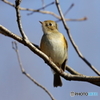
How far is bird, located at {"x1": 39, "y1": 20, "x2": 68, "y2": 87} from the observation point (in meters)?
3.46

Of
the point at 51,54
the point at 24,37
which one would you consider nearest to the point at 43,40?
the point at 51,54

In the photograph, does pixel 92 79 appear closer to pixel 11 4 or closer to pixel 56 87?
pixel 11 4

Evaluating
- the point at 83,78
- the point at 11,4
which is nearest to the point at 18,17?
the point at 11,4

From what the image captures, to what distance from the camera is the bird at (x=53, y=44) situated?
11.4 feet

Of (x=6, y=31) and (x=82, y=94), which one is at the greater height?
(x=6, y=31)

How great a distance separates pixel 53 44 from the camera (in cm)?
349

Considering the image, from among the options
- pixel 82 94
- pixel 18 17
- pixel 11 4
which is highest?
pixel 11 4

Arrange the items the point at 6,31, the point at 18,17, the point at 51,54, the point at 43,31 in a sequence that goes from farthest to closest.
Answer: the point at 43,31 < the point at 51,54 < the point at 6,31 < the point at 18,17

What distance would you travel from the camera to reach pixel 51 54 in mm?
3479

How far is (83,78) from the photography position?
8.57 feet

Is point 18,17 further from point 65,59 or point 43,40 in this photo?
point 65,59

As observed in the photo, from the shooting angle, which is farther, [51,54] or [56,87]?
[56,87]

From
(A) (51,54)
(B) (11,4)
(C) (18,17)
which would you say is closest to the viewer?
(C) (18,17)

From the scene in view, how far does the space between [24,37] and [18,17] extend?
0.77 feet
